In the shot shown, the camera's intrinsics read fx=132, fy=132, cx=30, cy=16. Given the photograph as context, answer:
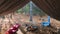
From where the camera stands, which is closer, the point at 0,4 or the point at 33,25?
the point at 0,4

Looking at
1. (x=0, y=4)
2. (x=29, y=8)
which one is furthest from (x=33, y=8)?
(x=0, y=4)

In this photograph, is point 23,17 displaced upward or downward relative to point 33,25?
upward

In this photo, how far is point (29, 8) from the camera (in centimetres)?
357

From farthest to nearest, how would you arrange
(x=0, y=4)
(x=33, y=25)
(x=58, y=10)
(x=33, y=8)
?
(x=33, y=25) < (x=33, y=8) < (x=58, y=10) < (x=0, y=4)

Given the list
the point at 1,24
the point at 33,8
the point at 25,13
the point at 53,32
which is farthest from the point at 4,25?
the point at 53,32

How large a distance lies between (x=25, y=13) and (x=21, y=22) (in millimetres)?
347

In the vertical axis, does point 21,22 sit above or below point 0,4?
below

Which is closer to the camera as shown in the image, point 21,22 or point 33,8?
point 33,8

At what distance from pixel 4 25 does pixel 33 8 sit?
1.01 meters

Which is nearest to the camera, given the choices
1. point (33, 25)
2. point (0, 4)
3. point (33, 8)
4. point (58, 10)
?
point (0, 4)

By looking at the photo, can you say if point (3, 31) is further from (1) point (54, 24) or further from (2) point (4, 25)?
(1) point (54, 24)

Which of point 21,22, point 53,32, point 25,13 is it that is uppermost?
point 25,13

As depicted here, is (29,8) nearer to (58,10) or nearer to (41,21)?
(41,21)

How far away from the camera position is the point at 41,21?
3729mm
